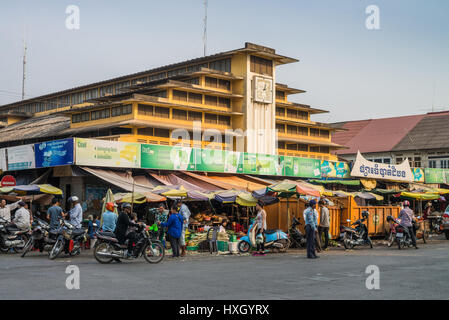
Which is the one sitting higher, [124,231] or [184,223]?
[124,231]

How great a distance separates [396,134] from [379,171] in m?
26.5

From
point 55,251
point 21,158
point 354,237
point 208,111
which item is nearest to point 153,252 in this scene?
point 55,251

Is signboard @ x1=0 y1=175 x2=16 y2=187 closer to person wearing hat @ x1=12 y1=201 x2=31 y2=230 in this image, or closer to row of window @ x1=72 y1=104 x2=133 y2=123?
person wearing hat @ x1=12 y1=201 x2=31 y2=230

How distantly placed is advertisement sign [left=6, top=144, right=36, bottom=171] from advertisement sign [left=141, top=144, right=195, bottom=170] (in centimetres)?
569

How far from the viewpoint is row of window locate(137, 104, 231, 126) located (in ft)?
121

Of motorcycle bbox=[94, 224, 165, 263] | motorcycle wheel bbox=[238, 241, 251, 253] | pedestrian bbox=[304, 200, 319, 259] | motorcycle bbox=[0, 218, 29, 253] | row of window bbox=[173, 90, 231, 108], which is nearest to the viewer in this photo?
motorcycle bbox=[94, 224, 165, 263]

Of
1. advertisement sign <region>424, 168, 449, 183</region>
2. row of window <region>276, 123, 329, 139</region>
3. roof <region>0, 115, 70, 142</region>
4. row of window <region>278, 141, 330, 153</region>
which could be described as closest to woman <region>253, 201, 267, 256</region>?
roof <region>0, 115, 70, 142</region>

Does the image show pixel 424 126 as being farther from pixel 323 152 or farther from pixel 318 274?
pixel 318 274

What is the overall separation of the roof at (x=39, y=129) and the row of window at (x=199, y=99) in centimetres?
918

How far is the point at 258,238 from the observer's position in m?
19.7

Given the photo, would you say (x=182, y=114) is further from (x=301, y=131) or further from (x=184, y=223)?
(x=184, y=223)

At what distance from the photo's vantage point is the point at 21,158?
29625mm

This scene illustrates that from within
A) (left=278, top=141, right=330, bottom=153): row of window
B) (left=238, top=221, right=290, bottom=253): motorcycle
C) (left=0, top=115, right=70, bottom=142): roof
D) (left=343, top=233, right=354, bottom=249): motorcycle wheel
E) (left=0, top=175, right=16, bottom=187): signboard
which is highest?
(left=0, top=115, right=70, bottom=142): roof
